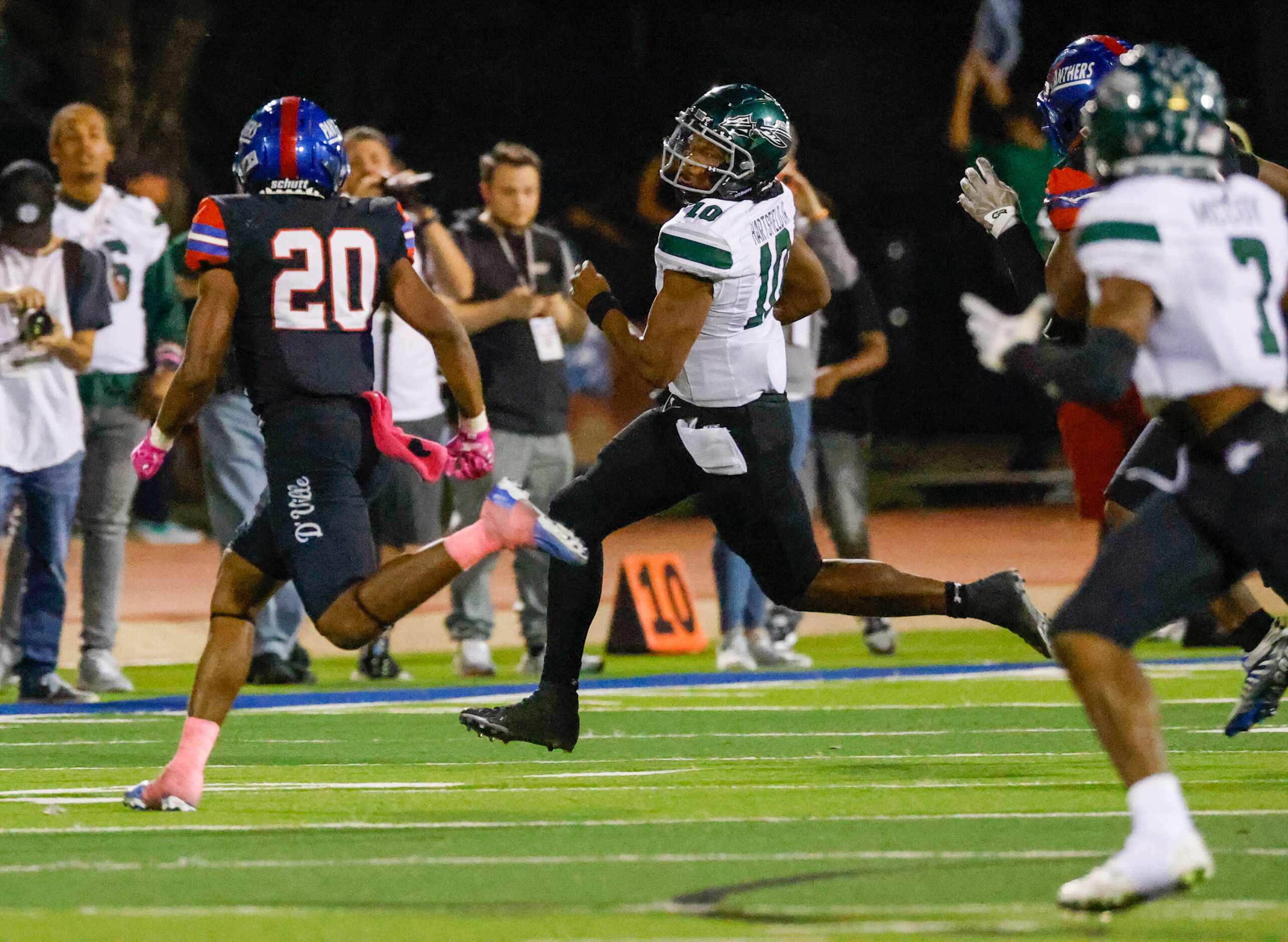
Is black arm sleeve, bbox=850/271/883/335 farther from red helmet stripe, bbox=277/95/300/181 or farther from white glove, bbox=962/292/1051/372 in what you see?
white glove, bbox=962/292/1051/372

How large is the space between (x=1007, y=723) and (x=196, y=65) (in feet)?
55.0

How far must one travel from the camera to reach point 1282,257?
5160mm

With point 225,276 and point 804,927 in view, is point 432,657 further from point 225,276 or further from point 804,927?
point 804,927

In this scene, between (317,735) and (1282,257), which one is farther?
(317,735)

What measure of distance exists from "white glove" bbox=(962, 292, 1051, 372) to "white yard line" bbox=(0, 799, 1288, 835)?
5.26 feet

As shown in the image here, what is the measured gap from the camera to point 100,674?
34.3 feet

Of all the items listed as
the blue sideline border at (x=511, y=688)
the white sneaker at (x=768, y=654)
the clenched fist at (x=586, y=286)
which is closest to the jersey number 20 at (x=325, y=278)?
the clenched fist at (x=586, y=286)

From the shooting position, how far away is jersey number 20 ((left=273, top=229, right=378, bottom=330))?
686 cm

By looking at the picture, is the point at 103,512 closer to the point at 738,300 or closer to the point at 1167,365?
the point at 738,300

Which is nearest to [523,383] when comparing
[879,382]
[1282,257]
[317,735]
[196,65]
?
[317,735]

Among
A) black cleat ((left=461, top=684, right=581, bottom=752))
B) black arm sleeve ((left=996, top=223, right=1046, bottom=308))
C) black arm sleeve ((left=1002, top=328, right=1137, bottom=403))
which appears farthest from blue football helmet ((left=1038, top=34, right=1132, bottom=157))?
black arm sleeve ((left=1002, top=328, right=1137, bottom=403))

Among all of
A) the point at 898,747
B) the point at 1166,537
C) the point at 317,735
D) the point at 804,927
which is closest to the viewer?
the point at 804,927

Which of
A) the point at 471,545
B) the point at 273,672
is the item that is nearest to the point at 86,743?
the point at 273,672

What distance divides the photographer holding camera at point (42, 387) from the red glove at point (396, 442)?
10.8ft
